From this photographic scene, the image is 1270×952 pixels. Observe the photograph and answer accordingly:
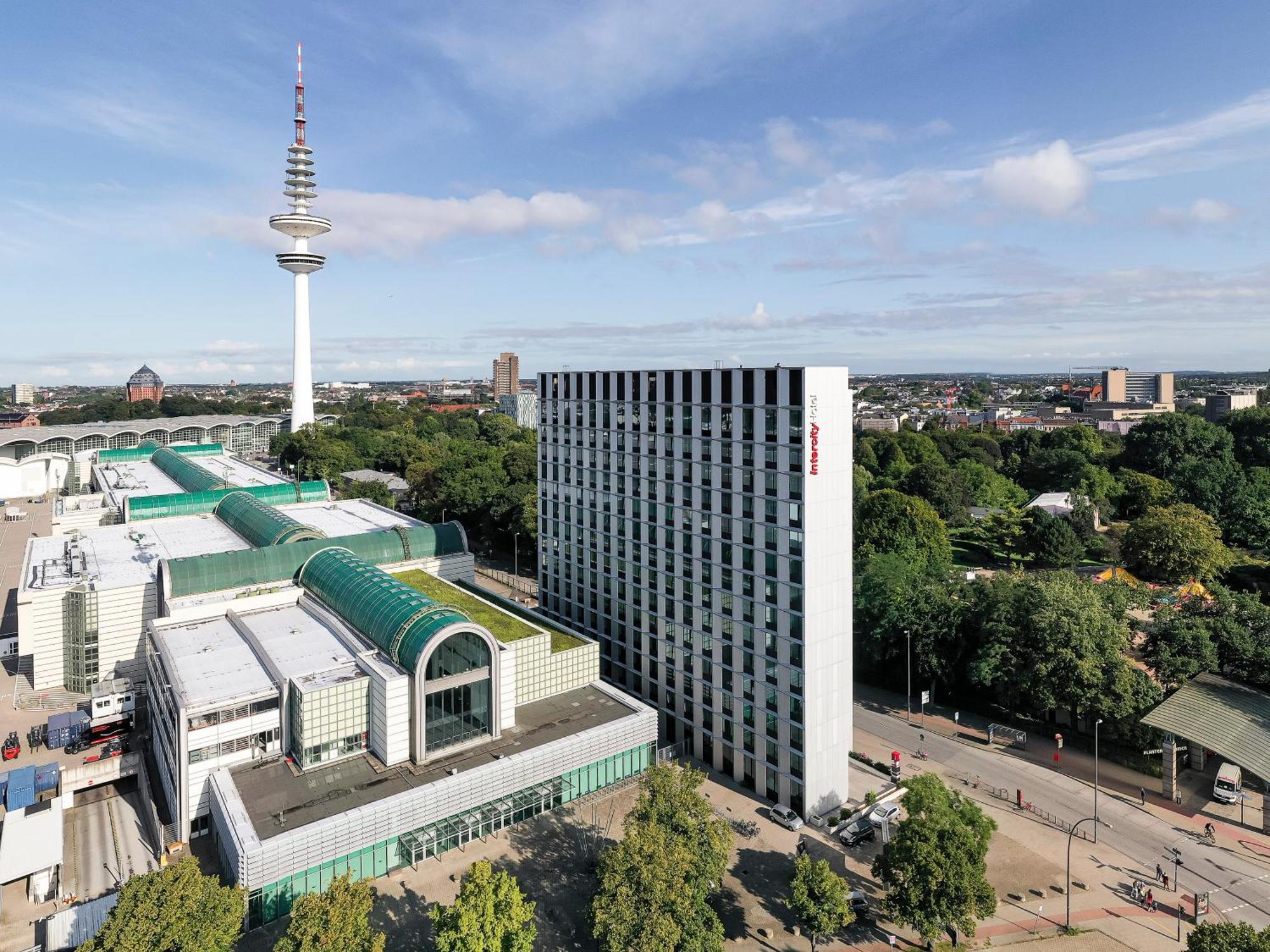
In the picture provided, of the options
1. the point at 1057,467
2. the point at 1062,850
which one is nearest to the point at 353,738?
the point at 1062,850

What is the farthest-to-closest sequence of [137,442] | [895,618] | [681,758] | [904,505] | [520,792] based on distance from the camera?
[137,442], [904,505], [895,618], [681,758], [520,792]

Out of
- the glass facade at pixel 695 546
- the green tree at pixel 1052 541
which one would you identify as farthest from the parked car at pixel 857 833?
the green tree at pixel 1052 541

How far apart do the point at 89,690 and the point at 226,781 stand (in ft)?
96.7

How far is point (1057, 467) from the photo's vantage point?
135750 mm

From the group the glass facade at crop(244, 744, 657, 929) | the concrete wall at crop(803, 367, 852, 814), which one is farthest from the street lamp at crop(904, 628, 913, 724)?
the glass facade at crop(244, 744, 657, 929)

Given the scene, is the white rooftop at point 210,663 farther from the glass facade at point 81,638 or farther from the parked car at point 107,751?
the glass facade at point 81,638

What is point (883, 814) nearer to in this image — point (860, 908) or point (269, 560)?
point (860, 908)

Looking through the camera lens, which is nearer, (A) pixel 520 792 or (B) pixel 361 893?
(B) pixel 361 893

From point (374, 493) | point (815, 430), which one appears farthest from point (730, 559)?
point (374, 493)

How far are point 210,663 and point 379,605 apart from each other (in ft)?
33.9

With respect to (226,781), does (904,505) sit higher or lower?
higher

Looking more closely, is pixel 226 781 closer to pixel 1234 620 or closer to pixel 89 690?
pixel 89 690

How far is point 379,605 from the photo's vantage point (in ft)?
161

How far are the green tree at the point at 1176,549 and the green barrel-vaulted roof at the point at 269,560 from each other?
7852 cm
